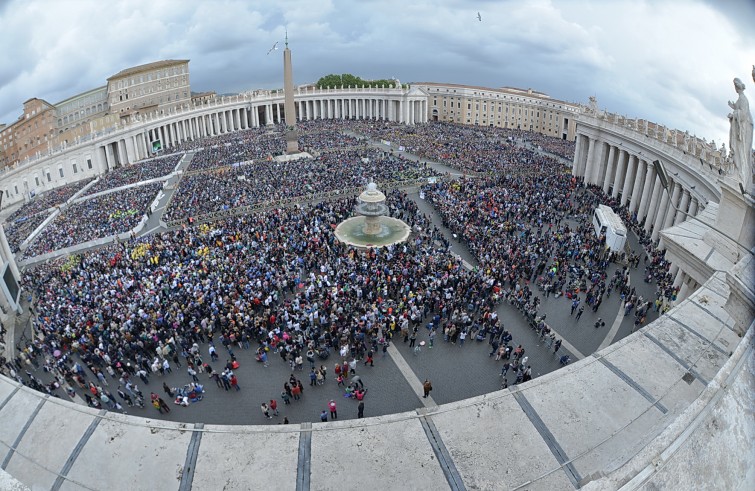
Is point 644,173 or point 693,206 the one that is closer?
point 693,206

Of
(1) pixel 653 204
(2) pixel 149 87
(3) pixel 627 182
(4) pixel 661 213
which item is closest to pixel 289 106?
(2) pixel 149 87

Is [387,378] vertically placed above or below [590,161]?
below

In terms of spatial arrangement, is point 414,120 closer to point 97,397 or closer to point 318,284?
point 318,284

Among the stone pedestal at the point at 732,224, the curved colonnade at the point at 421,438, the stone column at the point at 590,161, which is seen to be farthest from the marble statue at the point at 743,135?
the stone column at the point at 590,161

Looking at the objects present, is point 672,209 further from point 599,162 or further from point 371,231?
point 371,231

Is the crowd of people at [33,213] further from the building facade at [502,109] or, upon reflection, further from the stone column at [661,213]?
the building facade at [502,109]

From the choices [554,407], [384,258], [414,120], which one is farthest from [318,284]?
[414,120]
